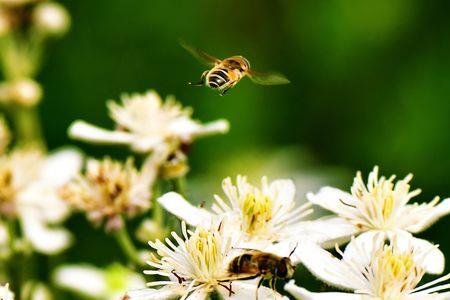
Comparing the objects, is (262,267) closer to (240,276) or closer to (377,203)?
(240,276)

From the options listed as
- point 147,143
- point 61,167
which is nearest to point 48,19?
point 61,167

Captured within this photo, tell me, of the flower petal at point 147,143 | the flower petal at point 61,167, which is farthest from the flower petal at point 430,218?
the flower petal at point 61,167

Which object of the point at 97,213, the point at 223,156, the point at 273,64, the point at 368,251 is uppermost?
the point at 273,64

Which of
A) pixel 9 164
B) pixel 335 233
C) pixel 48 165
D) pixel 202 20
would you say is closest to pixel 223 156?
pixel 202 20

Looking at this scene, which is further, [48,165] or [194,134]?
[48,165]

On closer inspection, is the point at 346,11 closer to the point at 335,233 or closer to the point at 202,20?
the point at 202,20

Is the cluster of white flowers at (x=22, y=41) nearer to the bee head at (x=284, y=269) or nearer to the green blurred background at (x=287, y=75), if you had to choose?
the green blurred background at (x=287, y=75)
